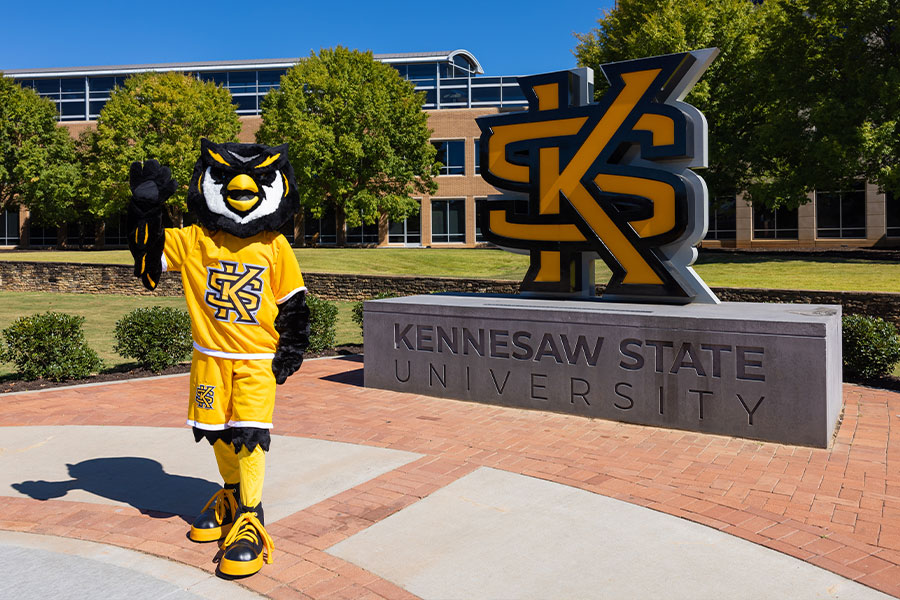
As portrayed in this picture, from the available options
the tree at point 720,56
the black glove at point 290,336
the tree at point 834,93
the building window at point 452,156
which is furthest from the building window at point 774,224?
the black glove at point 290,336

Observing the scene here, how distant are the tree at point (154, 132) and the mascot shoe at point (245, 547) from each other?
35.8 metres

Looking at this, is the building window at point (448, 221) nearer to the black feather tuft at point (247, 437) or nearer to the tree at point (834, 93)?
the tree at point (834, 93)

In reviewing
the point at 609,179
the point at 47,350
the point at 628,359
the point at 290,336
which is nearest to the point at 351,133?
the point at 47,350

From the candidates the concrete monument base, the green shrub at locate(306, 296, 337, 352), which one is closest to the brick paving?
the concrete monument base

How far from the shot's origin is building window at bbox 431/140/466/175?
1758 inches

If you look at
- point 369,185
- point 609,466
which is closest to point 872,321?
point 609,466

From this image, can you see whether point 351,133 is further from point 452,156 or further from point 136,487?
point 136,487

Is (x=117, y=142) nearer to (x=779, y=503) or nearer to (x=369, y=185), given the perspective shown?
(x=369, y=185)

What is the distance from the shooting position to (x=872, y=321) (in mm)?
9758

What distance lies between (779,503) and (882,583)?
131 centimetres

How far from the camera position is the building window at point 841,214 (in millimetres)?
36906

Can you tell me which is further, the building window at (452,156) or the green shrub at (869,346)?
the building window at (452,156)

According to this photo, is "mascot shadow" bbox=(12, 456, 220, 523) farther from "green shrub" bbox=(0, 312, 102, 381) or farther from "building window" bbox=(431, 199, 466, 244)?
"building window" bbox=(431, 199, 466, 244)

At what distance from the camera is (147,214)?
14.6ft
